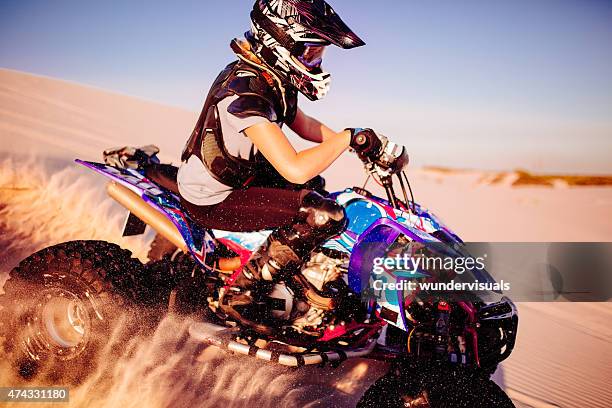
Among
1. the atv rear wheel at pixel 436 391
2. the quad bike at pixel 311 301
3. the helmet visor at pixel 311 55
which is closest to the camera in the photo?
the atv rear wheel at pixel 436 391

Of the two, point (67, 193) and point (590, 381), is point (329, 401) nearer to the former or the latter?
point (590, 381)

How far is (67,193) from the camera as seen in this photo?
6461mm

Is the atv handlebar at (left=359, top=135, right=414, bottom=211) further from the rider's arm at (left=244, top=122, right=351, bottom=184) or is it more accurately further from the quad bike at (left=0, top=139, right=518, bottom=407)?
the rider's arm at (left=244, top=122, right=351, bottom=184)

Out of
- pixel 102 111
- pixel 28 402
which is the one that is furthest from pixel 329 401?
pixel 102 111

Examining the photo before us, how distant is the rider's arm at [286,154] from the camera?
2721 millimetres

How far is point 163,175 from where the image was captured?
3.50 meters

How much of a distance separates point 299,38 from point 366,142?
609 mm

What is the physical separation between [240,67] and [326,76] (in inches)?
16.7

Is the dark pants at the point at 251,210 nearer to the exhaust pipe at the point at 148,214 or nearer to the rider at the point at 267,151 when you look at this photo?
the rider at the point at 267,151

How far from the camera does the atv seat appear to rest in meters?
3.44

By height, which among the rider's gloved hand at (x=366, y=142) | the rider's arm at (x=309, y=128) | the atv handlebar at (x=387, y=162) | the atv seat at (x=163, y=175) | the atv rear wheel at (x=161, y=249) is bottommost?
the atv rear wheel at (x=161, y=249)

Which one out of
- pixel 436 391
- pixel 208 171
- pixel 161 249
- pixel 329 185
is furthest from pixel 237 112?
pixel 329 185

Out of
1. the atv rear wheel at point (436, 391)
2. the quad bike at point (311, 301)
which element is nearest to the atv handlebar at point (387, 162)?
the quad bike at point (311, 301)

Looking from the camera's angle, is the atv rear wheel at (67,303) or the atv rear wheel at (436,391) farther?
the atv rear wheel at (67,303)
